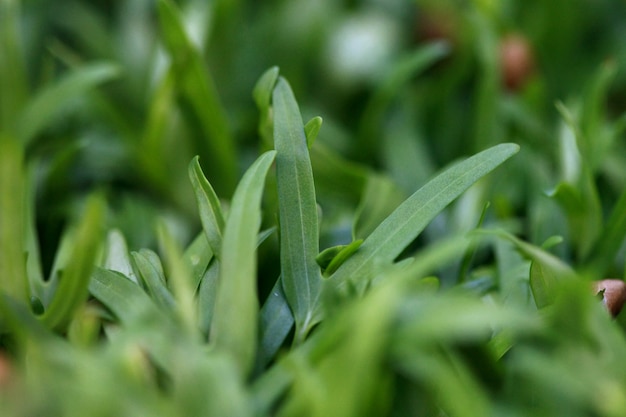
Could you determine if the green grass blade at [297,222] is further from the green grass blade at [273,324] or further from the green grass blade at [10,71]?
the green grass blade at [10,71]

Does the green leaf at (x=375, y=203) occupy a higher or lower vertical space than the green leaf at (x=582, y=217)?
higher

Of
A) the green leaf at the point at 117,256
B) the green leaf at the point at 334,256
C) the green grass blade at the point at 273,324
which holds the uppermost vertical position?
the green leaf at the point at 117,256

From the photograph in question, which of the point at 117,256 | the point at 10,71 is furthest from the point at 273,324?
the point at 10,71

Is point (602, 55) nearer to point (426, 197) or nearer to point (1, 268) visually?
point (426, 197)

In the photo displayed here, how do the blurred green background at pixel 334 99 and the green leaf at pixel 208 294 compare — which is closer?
the green leaf at pixel 208 294

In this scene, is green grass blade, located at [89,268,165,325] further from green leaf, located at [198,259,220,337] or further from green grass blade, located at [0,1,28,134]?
green grass blade, located at [0,1,28,134]

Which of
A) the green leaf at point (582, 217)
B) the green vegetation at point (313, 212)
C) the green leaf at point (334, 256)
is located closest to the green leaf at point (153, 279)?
the green vegetation at point (313, 212)

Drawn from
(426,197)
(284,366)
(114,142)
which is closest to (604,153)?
(426,197)

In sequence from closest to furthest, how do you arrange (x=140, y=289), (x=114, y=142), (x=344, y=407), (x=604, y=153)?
(x=344, y=407)
(x=140, y=289)
(x=604, y=153)
(x=114, y=142)

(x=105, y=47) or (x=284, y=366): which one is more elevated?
(x=105, y=47)

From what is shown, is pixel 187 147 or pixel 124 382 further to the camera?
pixel 187 147
